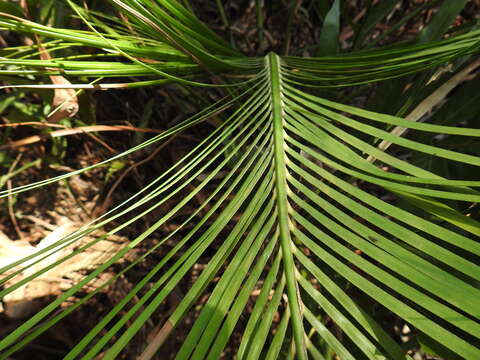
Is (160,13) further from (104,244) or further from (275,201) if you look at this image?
(104,244)

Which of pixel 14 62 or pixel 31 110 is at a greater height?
pixel 14 62

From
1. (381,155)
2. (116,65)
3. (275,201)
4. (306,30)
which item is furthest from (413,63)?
(306,30)

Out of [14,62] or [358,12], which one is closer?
[14,62]

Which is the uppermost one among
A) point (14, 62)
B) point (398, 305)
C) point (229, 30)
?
point (229, 30)

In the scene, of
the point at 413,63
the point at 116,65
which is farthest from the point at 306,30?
the point at 116,65

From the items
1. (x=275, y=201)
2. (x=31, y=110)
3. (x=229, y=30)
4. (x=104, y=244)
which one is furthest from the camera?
(x=229, y=30)

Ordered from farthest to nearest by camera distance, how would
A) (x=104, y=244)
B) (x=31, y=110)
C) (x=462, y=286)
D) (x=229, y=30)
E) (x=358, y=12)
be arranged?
1. (x=358, y=12)
2. (x=229, y=30)
3. (x=31, y=110)
4. (x=104, y=244)
5. (x=462, y=286)

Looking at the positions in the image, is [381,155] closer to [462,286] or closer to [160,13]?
[462,286]
